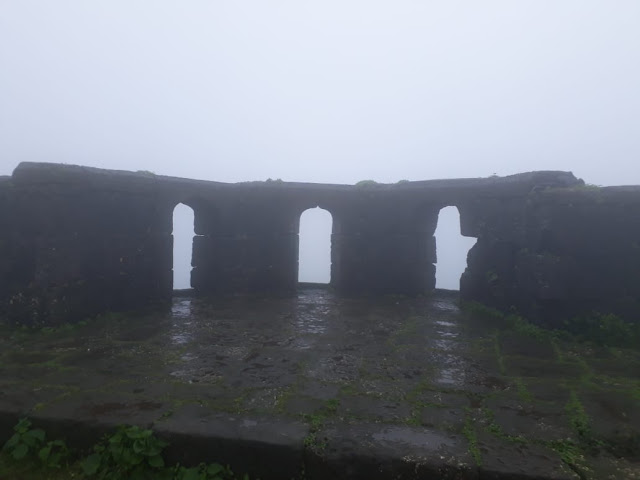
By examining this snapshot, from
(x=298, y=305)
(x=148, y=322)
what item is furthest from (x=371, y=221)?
(x=148, y=322)

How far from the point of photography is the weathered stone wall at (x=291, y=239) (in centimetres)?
765

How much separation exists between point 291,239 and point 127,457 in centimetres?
846

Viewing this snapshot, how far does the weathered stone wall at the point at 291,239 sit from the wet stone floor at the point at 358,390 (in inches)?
38.9

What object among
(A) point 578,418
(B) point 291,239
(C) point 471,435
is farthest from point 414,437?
(B) point 291,239

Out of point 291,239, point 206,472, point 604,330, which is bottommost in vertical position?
point 206,472

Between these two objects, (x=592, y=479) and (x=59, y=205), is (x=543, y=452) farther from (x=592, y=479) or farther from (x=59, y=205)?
(x=59, y=205)

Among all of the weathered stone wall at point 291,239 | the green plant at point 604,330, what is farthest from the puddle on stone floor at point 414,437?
the weathered stone wall at point 291,239

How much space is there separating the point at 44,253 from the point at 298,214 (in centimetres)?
594

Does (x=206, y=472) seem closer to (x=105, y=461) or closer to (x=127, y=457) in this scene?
(x=127, y=457)

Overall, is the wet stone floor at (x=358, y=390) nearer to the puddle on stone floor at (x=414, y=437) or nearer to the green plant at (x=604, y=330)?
the puddle on stone floor at (x=414, y=437)

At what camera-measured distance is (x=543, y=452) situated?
3.44 m

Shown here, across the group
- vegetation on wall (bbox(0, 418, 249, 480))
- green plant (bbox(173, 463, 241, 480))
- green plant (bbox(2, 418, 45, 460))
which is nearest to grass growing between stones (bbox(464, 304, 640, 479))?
green plant (bbox(173, 463, 241, 480))

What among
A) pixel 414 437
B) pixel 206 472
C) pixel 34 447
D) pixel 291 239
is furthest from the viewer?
pixel 291 239

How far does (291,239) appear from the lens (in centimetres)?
1173
